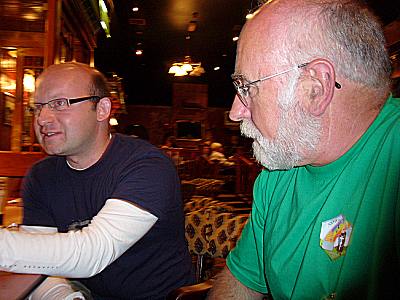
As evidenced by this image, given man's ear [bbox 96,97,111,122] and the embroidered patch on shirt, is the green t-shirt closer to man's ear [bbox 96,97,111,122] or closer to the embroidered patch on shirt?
the embroidered patch on shirt

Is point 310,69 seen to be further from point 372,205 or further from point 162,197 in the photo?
point 162,197

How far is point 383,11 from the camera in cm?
607

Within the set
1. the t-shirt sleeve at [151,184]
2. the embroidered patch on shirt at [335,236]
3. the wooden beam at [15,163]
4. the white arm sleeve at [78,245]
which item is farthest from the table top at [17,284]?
the wooden beam at [15,163]

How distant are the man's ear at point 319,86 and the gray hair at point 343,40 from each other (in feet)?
0.07

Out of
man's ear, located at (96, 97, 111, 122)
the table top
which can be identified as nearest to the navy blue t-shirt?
man's ear, located at (96, 97, 111, 122)

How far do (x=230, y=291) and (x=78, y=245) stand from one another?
0.57 meters

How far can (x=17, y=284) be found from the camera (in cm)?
118

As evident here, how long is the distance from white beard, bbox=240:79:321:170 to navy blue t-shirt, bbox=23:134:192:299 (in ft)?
1.67

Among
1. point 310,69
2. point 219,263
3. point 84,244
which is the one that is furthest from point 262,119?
point 219,263

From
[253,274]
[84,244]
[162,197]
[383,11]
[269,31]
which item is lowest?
[253,274]

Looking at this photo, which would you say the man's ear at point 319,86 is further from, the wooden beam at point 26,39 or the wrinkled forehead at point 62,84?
the wooden beam at point 26,39

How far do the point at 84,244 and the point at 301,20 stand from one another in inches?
37.2

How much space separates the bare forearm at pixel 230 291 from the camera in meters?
1.46

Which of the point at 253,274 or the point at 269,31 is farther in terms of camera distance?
the point at 253,274
